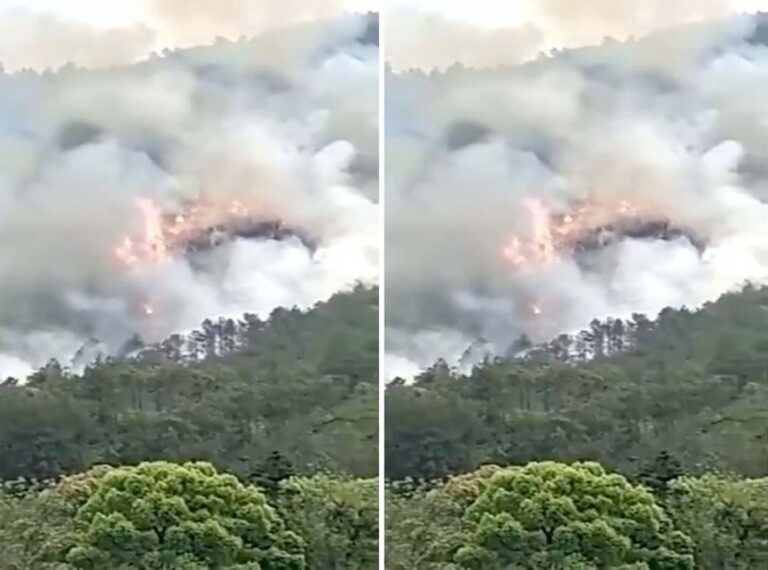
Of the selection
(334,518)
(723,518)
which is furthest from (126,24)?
(723,518)

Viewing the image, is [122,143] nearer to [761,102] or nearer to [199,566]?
[199,566]

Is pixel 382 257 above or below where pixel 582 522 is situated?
above

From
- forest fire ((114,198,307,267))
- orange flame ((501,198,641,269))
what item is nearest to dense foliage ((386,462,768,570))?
orange flame ((501,198,641,269))

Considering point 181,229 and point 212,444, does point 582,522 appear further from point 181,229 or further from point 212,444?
point 181,229

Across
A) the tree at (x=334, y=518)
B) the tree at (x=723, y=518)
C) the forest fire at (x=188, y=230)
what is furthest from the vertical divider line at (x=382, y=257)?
the tree at (x=723, y=518)

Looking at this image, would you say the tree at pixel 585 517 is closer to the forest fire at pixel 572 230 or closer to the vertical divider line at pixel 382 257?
the vertical divider line at pixel 382 257

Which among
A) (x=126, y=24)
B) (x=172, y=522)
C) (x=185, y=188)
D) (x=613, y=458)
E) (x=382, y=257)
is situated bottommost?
(x=172, y=522)

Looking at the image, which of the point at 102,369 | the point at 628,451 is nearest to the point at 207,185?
the point at 102,369
